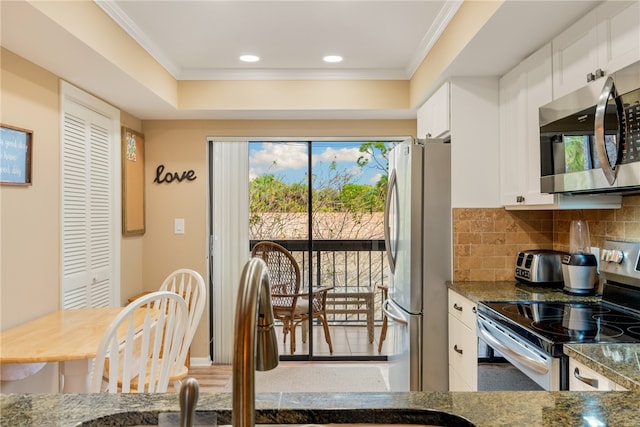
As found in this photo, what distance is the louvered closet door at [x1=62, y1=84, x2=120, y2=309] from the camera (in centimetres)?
282

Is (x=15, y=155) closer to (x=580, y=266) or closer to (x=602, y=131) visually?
(x=602, y=131)

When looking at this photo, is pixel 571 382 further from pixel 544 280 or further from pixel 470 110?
pixel 470 110

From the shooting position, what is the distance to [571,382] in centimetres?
154

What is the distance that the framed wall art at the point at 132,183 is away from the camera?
3.61 metres

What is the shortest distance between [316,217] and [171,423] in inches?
142

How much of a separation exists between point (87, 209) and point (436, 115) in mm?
2510

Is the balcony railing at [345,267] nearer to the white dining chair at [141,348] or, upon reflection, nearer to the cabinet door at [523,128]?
the cabinet door at [523,128]

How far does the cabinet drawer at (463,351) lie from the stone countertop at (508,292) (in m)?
0.19

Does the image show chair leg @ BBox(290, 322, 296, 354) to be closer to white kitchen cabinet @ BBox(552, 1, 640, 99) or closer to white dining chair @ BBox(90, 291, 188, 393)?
white dining chair @ BBox(90, 291, 188, 393)

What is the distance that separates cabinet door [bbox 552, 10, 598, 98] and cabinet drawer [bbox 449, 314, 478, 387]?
4.32ft

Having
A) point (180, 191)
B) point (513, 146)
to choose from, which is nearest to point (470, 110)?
point (513, 146)

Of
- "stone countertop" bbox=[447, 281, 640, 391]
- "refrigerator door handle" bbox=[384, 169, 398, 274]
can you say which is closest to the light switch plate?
"refrigerator door handle" bbox=[384, 169, 398, 274]

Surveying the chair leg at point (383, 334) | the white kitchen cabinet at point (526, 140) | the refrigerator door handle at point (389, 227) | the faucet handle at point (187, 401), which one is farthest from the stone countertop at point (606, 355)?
the chair leg at point (383, 334)

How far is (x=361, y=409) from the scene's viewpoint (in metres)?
0.87
